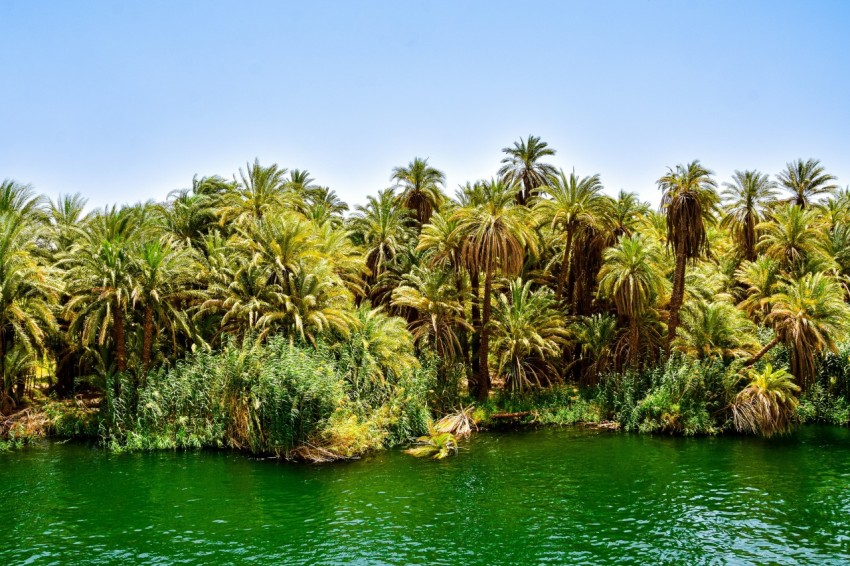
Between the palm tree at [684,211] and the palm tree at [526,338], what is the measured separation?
666 centimetres

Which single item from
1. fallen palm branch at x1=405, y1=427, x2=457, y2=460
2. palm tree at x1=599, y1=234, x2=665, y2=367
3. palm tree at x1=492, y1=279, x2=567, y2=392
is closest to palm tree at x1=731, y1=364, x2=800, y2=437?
palm tree at x1=599, y1=234, x2=665, y2=367

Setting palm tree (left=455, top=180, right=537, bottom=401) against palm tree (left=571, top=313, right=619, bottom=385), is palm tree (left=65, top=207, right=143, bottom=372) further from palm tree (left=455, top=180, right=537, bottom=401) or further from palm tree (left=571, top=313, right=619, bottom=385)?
palm tree (left=571, top=313, right=619, bottom=385)

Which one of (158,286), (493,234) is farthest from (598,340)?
(158,286)

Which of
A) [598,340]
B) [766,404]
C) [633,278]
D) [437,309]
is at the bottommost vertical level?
[766,404]

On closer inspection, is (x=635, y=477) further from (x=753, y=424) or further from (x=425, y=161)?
(x=425, y=161)

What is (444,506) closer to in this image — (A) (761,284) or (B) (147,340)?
(B) (147,340)

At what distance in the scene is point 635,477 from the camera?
2686cm

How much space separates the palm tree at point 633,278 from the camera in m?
37.2

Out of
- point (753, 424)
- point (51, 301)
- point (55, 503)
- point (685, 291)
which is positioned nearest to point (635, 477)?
point (753, 424)

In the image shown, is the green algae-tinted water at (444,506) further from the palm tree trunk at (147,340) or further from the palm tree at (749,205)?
the palm tree at (749,205)

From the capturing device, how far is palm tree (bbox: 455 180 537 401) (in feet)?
123

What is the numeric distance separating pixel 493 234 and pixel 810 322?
16.0 m

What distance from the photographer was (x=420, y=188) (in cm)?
5281

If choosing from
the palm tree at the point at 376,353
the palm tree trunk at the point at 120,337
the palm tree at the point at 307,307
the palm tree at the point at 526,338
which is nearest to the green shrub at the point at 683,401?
the palm tree at the point at 526,338
